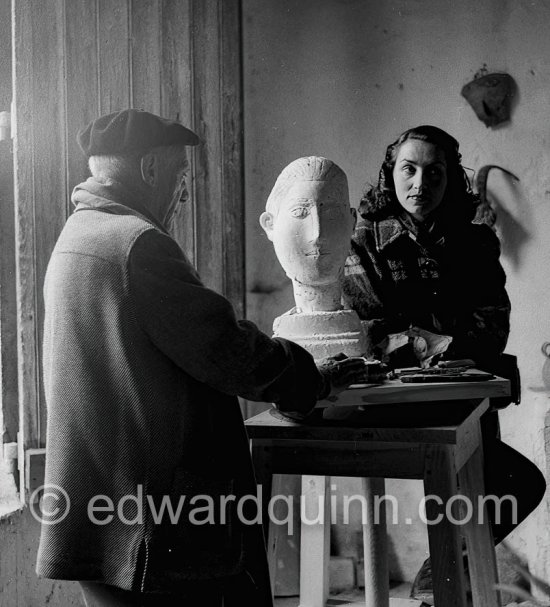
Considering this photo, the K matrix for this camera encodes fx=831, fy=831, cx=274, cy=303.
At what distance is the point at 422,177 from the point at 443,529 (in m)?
1.37

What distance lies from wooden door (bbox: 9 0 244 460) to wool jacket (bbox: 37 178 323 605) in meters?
1.20

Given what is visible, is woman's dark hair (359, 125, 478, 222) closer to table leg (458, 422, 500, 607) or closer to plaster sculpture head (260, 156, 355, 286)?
plaster sculpture head (260, 156, 355, 286)

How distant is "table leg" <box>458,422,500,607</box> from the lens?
2.48m

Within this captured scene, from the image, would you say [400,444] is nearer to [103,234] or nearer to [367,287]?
[103,234]

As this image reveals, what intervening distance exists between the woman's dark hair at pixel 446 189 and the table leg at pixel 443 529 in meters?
1.22

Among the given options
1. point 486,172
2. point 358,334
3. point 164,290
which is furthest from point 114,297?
point 486,172

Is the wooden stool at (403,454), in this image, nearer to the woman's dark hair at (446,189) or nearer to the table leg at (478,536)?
the table leg at (478,536)

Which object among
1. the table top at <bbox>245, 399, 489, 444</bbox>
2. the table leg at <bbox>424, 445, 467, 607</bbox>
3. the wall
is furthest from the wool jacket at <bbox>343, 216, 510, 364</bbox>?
the wall

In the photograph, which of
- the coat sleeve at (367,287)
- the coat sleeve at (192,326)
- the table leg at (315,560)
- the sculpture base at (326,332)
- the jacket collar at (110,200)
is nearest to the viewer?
the coat sleeve at (192,326)

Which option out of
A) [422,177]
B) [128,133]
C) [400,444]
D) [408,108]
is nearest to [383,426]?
[400,444]

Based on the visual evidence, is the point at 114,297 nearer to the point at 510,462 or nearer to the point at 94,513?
the point at 94,513

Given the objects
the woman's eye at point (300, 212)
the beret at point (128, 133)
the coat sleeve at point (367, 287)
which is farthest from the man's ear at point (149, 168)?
the coat sleeve at point (367, 287)

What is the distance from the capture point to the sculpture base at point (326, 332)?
2.64 m

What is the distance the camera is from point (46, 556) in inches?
71.0
